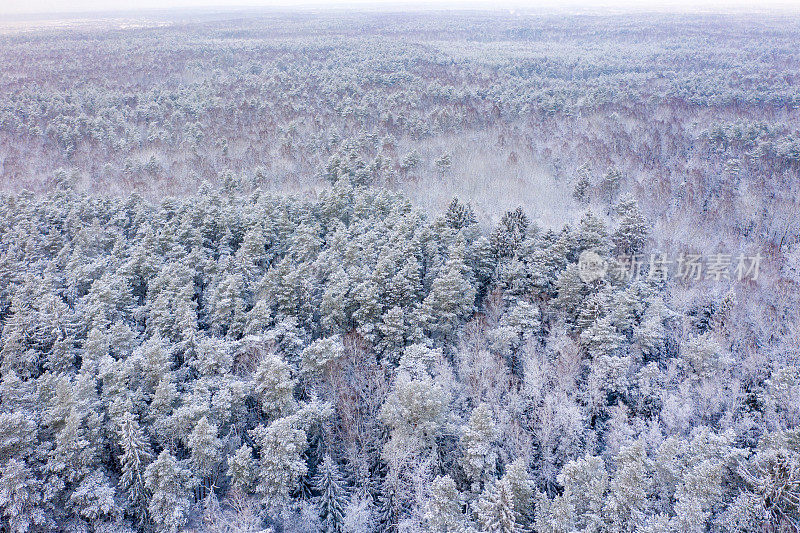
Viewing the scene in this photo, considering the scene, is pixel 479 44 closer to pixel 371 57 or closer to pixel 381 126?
pixel 371 57

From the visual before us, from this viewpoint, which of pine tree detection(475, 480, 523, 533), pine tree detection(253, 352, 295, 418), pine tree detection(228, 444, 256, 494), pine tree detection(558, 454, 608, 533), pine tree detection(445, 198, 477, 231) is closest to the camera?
pine tree detection(475, 480, 523, 533)

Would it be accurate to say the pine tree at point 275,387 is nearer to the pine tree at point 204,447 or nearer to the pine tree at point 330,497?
the pine tree at point 204,447

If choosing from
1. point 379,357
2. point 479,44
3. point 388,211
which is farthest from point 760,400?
point 479,44

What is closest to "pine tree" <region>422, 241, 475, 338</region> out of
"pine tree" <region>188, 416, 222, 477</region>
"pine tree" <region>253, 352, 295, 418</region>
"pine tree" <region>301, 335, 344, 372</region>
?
"pine tree" <region>301, 335, 344, 372</region>

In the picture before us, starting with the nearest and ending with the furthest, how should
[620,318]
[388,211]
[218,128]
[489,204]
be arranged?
1. [620,318]
2. [388,211]
3. [489,204]
4. [218,128]

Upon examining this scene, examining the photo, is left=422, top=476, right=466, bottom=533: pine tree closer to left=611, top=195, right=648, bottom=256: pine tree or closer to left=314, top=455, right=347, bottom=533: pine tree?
left=314, top=455, right=347, bottom=533: pine tree
